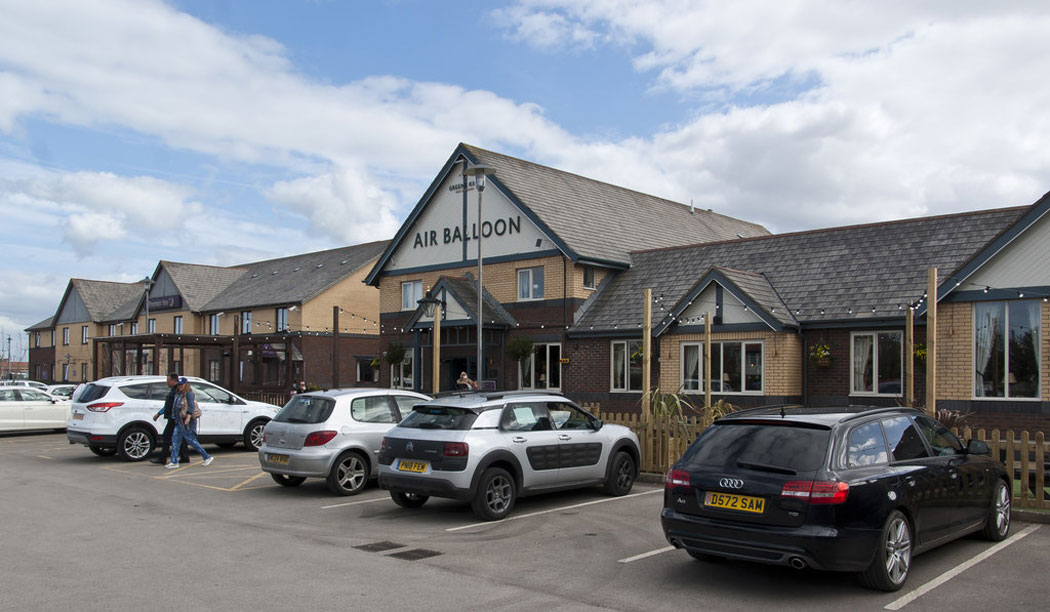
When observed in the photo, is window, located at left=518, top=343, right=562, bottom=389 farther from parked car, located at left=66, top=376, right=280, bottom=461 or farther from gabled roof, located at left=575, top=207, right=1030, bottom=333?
parked car, located at left=66, top=376, right=280, bottom=461

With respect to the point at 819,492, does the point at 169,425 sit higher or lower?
lower

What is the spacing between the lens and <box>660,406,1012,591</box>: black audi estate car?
7066 mm

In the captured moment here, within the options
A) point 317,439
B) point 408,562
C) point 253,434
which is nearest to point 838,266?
point 317,439

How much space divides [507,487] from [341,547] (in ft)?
8.15

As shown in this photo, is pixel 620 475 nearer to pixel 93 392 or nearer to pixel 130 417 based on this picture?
pixel 130 417

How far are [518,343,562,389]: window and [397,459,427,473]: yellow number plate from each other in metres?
15.4

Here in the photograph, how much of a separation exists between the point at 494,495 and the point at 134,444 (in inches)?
A: 404

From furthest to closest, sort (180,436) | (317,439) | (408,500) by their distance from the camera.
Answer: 1. (180,436)
2. (317,439)
3. (408,500)

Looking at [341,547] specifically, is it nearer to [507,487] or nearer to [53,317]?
[507,487]

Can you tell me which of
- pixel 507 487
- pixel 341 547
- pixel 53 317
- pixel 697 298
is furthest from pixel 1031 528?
pixel 53 317

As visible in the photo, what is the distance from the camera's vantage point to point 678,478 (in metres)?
7.97

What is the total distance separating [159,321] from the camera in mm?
56344

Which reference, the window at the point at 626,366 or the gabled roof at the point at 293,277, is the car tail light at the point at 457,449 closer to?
the window at the point at 626,366

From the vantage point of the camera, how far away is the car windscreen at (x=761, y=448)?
7.41 m
